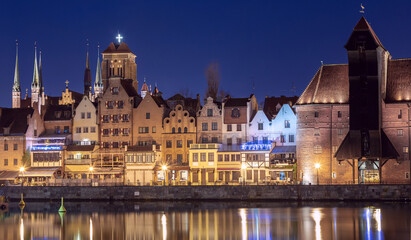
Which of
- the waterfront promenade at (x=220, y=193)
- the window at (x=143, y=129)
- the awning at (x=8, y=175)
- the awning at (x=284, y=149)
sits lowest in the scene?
the waterfront promenade at (x=220, y=193)

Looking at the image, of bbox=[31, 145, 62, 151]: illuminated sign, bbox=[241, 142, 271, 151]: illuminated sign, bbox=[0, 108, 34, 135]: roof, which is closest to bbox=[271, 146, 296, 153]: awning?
bbox=[241, 142, 271, 151]: illuminated sign

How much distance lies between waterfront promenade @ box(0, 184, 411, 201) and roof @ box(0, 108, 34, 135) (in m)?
14.0

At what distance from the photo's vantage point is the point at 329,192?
82.4 metres

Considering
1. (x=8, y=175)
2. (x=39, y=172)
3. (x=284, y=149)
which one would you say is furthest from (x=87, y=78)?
(x=284, y=149)

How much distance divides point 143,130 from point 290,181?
23.4m

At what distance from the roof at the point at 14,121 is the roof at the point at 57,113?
3.20 metres

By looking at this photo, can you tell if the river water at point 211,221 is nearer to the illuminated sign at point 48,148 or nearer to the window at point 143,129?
the illuminated sign at point 48,148

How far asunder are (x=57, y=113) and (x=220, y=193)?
111ft

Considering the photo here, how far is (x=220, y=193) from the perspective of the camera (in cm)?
8581

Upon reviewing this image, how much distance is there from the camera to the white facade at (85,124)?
10550cm

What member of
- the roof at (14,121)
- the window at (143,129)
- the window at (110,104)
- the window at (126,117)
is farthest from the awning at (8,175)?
the window at (143,129)

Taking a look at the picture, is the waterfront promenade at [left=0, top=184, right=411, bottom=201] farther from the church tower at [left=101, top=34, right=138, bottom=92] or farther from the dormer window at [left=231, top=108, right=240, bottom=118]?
the church tower at [left=101, top=34, right=138, bottom=92]

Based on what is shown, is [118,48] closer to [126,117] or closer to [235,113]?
[126,117]

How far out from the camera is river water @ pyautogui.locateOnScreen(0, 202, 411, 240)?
204 feet
